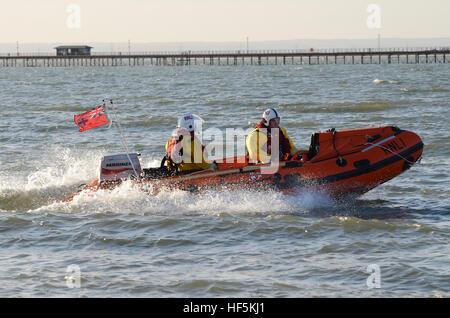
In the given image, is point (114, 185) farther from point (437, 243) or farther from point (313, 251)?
point (437, 243)

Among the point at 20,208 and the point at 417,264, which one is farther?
the point at 20,208

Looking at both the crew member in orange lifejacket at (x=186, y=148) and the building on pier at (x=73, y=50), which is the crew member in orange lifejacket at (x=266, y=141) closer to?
the crew member in orange lifejacket at (x=186, y=148)

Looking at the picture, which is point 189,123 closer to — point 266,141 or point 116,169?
point 266,141

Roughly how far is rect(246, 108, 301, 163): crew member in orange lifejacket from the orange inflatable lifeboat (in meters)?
Answer: 0.24

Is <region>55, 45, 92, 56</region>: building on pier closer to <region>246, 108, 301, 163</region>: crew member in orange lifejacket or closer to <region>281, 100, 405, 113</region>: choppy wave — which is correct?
<region>281, 100, 405, 113</region>: choppy wave

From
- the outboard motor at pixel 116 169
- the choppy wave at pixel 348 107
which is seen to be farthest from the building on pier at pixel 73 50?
the outboard motor at pixel 116 169

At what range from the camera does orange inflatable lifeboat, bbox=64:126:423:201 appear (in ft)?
39.1

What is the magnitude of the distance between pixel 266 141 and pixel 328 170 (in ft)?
3.97

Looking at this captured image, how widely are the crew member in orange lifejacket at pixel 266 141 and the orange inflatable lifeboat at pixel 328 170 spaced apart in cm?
24

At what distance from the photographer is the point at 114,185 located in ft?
40.3

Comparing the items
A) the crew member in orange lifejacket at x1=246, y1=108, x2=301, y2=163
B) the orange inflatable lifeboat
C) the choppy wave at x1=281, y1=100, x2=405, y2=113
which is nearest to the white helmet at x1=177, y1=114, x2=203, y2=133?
the orange inflatable lifeboat

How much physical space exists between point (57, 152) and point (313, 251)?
1272cm
